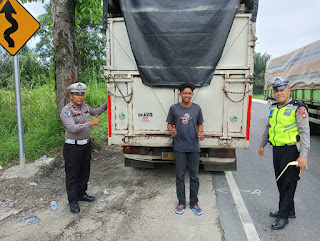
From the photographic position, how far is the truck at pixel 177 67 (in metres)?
3.96

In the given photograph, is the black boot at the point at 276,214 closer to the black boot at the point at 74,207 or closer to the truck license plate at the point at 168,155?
the truck license plate at the point at 168,155

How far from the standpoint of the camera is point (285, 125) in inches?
126

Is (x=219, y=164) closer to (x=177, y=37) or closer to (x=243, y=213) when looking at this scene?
(x=243, y=213)

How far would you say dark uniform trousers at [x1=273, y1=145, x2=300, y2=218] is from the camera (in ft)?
10.5

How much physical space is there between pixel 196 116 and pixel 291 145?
121 centimetres

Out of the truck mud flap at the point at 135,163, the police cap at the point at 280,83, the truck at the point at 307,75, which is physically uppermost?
the truck at the point at 307,75

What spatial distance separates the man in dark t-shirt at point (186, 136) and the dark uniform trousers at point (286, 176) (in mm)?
1000

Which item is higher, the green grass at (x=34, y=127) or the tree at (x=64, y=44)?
the tree at (x=64, y=44)

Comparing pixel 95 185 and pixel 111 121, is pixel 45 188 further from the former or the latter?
pixel 111 121

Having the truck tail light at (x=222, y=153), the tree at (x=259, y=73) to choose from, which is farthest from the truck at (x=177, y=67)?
the tree at (x=259, y=73)

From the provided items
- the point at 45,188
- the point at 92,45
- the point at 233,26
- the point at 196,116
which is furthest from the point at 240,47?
the point at 92,45

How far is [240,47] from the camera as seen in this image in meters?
3.97

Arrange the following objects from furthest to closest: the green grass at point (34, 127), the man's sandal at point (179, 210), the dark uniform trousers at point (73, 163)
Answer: the green grass at point (34, 127), the dark uniform trousers at point (73, 163), the man's sandal at point (179, 210)

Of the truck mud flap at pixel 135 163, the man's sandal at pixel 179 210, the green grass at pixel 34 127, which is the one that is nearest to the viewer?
the man's sandal at pixel 179 210
